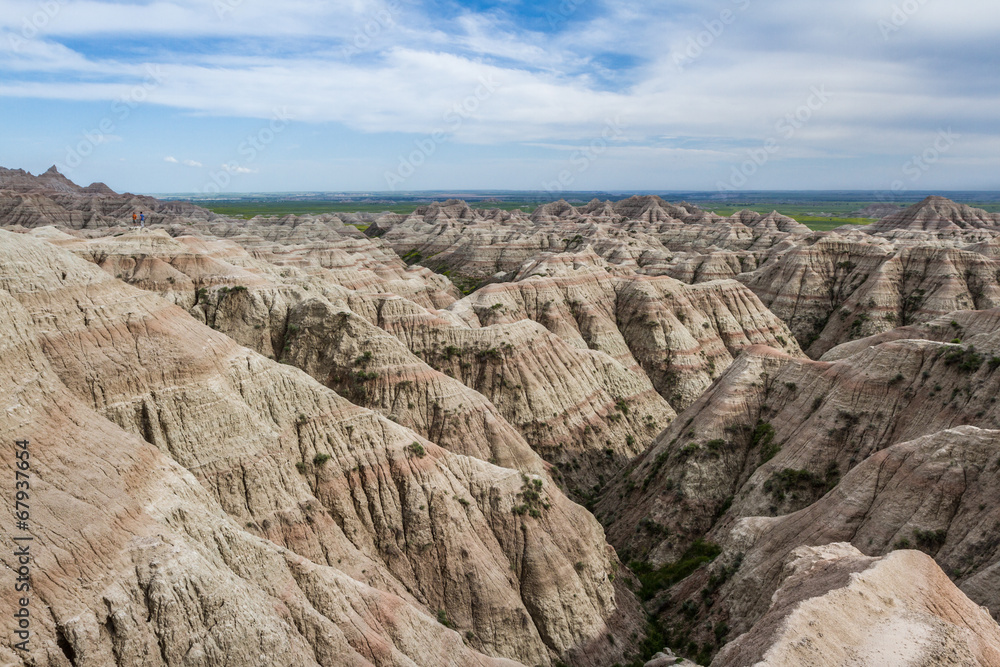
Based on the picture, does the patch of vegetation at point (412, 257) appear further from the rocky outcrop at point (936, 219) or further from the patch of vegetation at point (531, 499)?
the patch of vegetation at point (531, 499)

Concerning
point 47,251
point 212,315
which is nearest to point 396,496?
point 47,251

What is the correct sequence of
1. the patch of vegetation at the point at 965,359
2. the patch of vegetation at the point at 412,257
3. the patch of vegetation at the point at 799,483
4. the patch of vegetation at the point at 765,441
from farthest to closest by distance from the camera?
the patch of vegetation at the point at 412,257, the patch of vegetation at the point at 765,441, the patch of vegetation at the point at 799,483, the patch of vegetation at the point at 965,359

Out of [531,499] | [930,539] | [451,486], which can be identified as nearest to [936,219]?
[930,539]

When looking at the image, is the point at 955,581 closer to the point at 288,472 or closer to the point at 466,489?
the point at 466,489

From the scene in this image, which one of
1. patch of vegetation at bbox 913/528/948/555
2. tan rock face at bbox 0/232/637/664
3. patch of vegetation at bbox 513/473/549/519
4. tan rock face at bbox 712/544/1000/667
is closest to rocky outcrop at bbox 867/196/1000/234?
patch of vegetation at bbox 913/528/948/555

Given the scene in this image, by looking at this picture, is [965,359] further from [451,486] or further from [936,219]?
[936,219]

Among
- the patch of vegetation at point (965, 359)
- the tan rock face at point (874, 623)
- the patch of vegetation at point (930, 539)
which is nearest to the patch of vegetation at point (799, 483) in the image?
the patch of vegetation at point (965, 359)

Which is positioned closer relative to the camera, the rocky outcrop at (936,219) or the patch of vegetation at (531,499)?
the patch of vegetation at (531,499)
